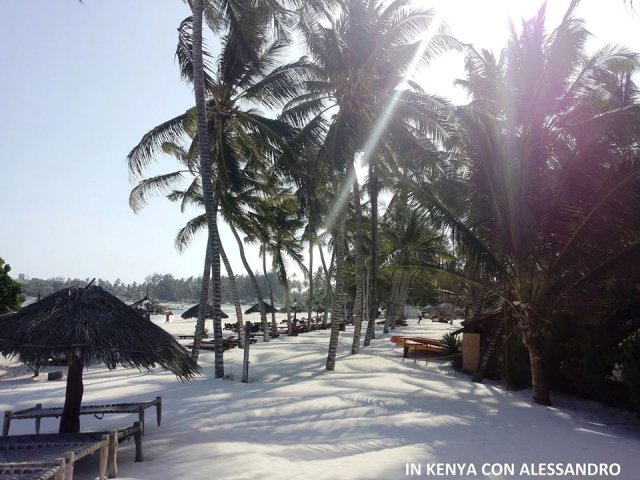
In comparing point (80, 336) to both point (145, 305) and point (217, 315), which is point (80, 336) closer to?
point (217, 315)

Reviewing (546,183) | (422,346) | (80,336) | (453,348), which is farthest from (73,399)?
(422,346)

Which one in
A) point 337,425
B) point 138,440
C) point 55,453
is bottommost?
point 337,425

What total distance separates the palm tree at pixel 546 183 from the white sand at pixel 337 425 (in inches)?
74.0

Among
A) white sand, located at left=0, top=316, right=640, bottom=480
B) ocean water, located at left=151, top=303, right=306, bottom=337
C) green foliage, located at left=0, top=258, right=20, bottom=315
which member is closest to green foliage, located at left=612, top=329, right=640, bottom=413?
white sand, located at left=0, top=316, right=640, bottom=480

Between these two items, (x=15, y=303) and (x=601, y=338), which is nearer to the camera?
(x=601, y=338)

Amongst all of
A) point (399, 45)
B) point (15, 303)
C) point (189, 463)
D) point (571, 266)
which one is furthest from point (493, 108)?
point (15, 303)

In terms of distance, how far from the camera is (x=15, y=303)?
52.6 feet

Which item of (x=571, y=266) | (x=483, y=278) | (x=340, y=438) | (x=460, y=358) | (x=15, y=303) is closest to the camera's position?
(x=340, y=438)

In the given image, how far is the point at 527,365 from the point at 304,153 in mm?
8291

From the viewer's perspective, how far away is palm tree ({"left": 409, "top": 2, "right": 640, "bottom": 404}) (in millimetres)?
8852

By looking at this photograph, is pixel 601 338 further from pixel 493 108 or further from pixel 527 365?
pixel 493 108

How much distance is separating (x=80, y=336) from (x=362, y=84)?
32.7 ft

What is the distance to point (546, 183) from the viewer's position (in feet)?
33.0

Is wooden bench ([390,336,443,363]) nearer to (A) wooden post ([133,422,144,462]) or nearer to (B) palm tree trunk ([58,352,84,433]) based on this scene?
(A) wooden post ([133,422,144,462])
